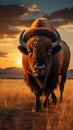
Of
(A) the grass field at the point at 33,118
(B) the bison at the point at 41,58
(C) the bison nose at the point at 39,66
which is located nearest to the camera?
(A) the grass field at the point at 33,118

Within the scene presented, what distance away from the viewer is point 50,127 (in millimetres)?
10398

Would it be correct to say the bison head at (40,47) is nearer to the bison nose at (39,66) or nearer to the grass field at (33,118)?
the bison nose at (39,66)

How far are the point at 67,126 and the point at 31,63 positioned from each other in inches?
112

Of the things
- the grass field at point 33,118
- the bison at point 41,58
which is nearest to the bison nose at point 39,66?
the bison at point 41,58

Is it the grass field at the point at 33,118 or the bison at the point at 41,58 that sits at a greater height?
the bison at the point at 41,58

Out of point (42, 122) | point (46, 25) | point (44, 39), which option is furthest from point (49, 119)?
point (46, 25)

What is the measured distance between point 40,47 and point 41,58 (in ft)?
1.20

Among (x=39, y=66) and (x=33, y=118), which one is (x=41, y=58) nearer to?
(x=39, y=66)

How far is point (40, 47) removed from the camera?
12.6 metres

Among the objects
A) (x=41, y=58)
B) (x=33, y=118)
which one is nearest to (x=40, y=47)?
(x=41, y=58)

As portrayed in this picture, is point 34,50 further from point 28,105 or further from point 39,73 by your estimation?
point 28,105

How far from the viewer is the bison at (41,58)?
12469mm

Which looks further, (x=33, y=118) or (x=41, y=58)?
(x=41, y=58)

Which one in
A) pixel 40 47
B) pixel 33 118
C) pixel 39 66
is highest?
pixel 40 47
